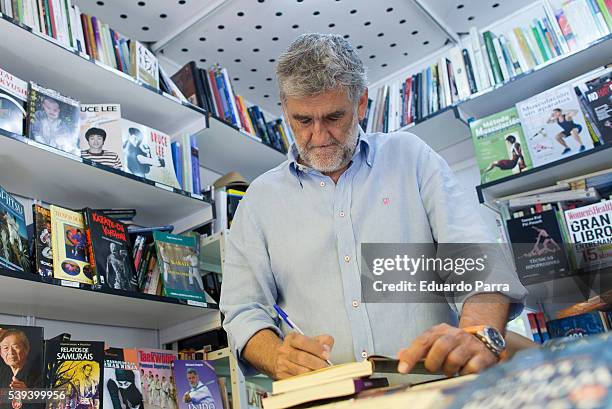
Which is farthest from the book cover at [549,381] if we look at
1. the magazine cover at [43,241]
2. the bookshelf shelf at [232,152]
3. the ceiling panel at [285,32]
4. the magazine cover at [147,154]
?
the ceiling panel at [285,32]

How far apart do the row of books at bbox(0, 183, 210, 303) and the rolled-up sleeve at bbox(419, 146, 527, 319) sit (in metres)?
1.13

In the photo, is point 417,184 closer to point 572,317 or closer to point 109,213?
point 572,317

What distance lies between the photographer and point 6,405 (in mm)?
1594

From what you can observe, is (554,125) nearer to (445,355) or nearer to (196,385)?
(196,385)

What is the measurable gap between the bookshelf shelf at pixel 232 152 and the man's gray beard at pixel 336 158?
3.92 ft

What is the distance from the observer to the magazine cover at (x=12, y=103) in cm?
188

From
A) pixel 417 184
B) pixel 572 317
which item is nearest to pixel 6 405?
pixel 417 184

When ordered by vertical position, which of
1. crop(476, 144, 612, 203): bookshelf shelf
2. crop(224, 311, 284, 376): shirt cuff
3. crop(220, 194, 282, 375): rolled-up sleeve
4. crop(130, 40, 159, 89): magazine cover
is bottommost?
crop(224, 311, 284, 376): shirt cuff

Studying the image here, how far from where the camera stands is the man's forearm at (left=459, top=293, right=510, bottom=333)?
1.04m

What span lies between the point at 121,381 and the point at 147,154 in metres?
0.88

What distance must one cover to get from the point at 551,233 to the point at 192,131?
5.04ft

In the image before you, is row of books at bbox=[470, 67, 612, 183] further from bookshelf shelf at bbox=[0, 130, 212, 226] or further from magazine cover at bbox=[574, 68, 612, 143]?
bookshelf shelf at bbox=[0, 130, 212, 226]

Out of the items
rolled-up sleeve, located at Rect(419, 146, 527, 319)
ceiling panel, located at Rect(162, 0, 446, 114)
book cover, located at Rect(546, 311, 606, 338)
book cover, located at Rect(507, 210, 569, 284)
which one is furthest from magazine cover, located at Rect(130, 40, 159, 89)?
book cover, located at Rect(546, 311, 606, 338)

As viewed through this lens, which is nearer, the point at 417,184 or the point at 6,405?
the point at 417,184
